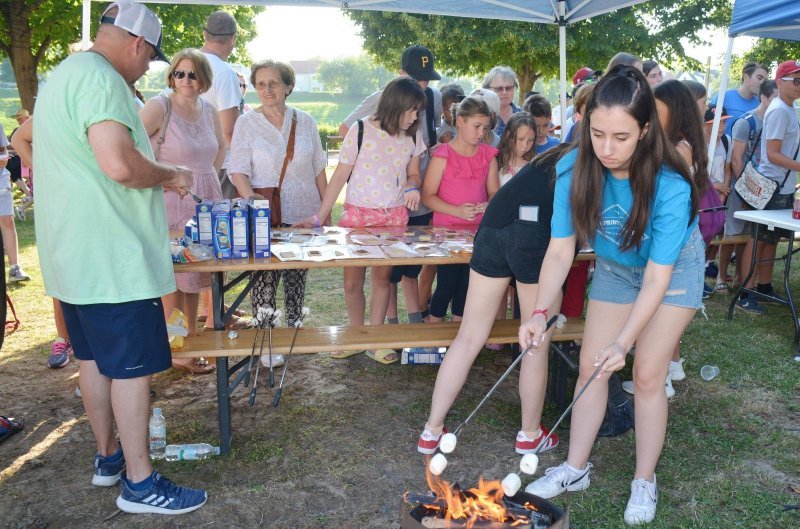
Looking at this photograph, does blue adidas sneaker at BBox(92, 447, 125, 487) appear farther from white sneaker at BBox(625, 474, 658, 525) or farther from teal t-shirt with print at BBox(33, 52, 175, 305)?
white sneaker at BBox(625, 474, 658, 525)

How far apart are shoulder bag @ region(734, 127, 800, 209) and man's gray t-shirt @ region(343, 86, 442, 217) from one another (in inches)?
101

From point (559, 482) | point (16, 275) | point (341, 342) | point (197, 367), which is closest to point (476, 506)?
point (559, 482)

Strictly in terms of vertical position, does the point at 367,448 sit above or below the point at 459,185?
below

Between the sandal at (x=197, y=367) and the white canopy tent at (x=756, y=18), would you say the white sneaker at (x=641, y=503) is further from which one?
the white canopy tent at (x=756, y=18)

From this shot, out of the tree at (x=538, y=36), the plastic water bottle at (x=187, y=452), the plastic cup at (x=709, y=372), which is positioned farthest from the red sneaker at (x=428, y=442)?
the tree at (x=538, y=36)

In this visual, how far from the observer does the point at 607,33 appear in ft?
58.1

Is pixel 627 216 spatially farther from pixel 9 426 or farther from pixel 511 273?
pixel 9 426

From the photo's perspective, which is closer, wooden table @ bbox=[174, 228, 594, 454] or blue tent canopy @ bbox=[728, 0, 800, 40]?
wooden table @ bbox=[174, 228, 594, 454]

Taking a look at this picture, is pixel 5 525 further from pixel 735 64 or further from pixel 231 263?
pixel 735 64

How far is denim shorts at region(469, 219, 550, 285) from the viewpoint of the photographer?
304 cm

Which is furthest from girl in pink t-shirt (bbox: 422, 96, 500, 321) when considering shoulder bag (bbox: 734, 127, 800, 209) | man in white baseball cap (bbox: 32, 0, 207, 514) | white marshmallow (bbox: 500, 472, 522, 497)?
shoulder bag (bbox: 734, 127, 800, 209)

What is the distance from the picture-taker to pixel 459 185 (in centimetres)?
437

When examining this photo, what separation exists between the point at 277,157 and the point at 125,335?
1.87 m

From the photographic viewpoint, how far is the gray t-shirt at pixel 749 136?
593cm
